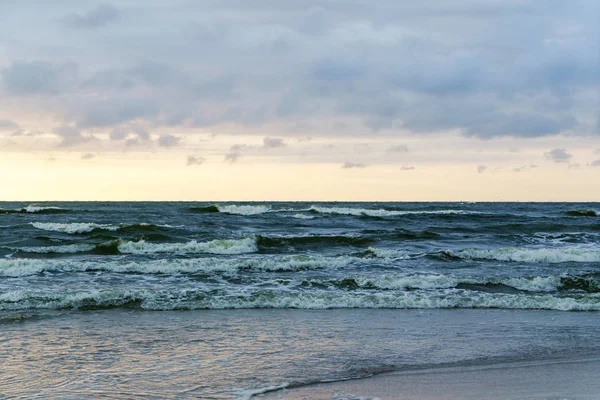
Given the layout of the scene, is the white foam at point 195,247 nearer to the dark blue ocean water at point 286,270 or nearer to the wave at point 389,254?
the dark blue ocean water at point 286,270

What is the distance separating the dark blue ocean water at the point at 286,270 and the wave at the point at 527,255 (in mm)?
44

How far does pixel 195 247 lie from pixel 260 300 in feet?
35.7

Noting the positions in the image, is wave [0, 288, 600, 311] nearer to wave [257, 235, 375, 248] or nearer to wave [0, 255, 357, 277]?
wave [0, 255, 357, 277]

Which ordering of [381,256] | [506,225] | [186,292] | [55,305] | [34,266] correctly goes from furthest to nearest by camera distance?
1. [506,225]
2. [381,256]
3. [34,266]
4. [186,292]
5. [55,305]

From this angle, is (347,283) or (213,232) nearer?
(347,283)

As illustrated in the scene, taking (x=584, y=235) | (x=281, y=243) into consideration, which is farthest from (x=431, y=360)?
(x=584, y=235)

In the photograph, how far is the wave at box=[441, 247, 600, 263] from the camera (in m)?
21.0

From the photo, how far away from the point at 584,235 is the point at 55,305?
2630cm

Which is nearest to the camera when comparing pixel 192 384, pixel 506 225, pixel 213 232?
pixel 192 384

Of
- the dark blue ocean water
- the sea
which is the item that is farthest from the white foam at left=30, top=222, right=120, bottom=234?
the sea

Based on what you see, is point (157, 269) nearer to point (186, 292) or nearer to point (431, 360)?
point (186, 292)

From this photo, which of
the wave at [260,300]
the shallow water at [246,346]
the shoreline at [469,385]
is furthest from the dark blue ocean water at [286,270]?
the shoreline at [469,385]

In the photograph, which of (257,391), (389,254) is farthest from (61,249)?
(257,391)

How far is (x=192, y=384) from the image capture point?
270 inches
